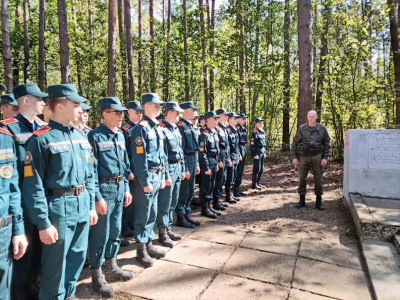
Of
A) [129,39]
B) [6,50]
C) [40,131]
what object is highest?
[129,39]

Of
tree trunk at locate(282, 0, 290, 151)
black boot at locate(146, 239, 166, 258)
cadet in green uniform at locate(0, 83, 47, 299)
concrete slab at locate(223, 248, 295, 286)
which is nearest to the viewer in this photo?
cadet in green uniform at locate(0, 83, 47, 299)

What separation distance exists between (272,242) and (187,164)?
1.92m

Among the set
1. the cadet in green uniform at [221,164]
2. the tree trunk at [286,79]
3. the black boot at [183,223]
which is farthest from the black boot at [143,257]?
the tree trunk at [286,79]

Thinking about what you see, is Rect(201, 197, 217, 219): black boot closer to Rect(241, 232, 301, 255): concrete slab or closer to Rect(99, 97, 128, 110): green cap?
Rect(241, 232, 301, 255): concrete slab

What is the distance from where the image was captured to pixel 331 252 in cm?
380

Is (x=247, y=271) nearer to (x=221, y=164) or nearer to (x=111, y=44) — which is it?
(x=221, y=164)

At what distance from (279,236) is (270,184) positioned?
13.8 ft

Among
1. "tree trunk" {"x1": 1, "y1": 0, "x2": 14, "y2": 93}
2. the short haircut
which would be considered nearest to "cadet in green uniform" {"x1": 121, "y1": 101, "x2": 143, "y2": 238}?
the short haircut

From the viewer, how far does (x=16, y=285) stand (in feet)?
8.34

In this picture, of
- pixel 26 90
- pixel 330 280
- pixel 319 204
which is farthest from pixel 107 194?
pixel 319 204

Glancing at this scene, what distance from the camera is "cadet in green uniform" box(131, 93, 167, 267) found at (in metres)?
3.31

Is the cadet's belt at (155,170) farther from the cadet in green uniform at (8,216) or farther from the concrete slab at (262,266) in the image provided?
the cadet in green uniform at (8,216)

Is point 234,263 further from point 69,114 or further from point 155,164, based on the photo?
point 69,114

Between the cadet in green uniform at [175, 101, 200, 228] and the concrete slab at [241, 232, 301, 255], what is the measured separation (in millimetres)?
1087
